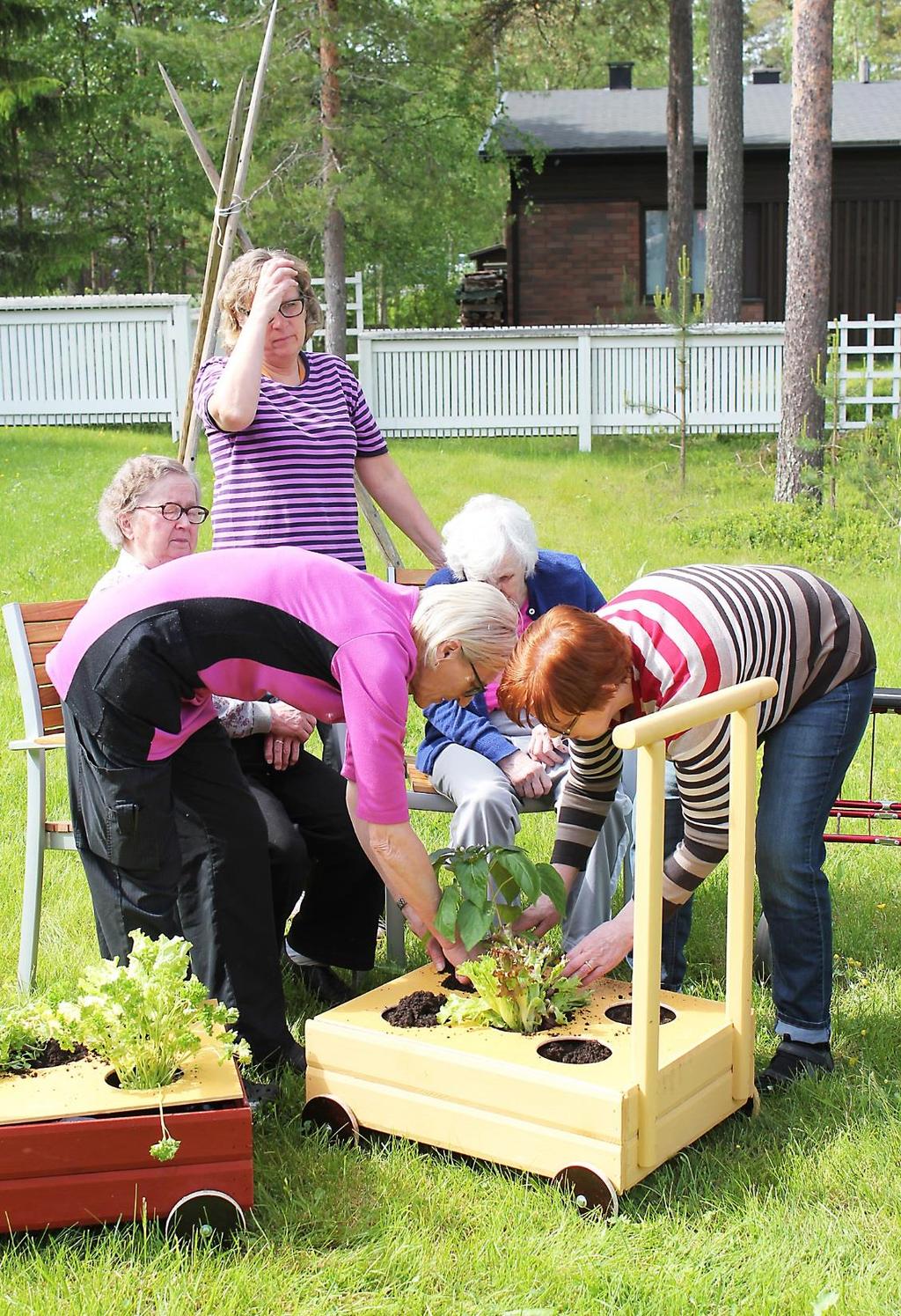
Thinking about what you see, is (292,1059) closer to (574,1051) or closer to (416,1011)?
(416,1011)

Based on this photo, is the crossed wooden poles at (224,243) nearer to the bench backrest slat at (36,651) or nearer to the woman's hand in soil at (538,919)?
the bench backrest slat at (36,651)

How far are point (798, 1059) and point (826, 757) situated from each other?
2.36ft

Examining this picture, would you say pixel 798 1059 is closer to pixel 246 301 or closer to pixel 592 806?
pixel 592 806

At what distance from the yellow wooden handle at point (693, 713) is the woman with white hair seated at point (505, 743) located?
0.91 meters

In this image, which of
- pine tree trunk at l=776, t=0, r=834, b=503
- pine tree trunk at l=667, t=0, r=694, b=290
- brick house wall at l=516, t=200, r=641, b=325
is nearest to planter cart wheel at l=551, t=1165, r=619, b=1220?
pine tree trunk at l=776, t=0, r=834, b=503

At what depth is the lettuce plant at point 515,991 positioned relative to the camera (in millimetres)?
2889

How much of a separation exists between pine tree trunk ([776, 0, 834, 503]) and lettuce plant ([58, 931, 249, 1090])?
29.7 ft

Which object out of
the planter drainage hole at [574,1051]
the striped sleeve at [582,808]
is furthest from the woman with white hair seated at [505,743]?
the planter drainage hole at [574,1051]

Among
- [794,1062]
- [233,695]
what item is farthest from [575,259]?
[233,695]

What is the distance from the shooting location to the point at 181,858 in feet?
10.2

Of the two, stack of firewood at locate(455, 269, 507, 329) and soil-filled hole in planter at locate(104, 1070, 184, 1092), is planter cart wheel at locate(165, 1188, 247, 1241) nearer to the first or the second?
soil-filled hole in planter at locate(104, 1070, 184, 1092)

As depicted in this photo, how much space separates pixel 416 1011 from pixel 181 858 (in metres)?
0.61

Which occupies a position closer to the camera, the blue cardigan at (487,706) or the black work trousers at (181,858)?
the black work trousers at (181,858)

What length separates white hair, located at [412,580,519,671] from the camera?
2.67 m
